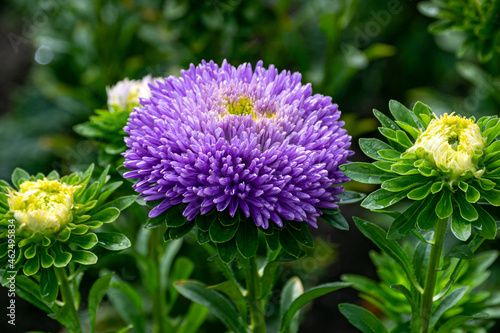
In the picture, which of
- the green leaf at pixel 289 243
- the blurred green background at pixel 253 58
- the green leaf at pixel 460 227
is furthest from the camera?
the blurred green background at pixel 253 58

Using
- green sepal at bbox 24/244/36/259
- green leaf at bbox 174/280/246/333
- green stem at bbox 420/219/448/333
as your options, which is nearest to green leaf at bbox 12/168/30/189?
green sepal at bbox 24/244/36/259

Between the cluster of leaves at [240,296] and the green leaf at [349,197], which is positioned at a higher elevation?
the green leaf at [349,197]

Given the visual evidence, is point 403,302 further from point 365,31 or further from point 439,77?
point 439,77

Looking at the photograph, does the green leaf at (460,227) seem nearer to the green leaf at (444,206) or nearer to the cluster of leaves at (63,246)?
the green leaf at (444,206)

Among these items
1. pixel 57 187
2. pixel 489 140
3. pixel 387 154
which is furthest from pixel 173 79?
pixel 489 140

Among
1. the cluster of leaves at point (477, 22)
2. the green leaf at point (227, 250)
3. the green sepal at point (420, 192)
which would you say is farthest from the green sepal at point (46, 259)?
the cluster of leaves at point (477, 22)

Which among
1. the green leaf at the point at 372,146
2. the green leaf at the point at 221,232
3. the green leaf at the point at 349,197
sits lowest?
the green leaf at the point at 221,232
